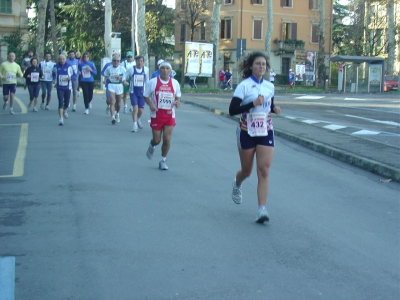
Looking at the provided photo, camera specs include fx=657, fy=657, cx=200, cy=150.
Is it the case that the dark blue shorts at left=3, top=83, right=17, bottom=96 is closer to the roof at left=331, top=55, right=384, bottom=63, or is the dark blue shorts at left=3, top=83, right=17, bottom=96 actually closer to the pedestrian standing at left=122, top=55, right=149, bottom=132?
the pedestrian standing at left=122, top=55, right=149, bottom=132

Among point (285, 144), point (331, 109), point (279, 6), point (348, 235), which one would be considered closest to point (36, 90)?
point (285, 144)

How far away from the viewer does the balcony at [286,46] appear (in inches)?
2859

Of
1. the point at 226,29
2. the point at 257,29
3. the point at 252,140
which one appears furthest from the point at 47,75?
Result: the point at 257,29

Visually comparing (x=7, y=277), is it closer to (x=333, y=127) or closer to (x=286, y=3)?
(x=333, y=127)

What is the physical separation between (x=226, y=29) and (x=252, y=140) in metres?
66.2

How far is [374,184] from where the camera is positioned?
10.1 metres

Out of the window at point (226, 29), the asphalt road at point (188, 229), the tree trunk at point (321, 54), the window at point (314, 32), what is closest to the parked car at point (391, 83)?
the tree trunk at point (321, 54)

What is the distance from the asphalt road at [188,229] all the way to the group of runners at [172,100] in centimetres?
51

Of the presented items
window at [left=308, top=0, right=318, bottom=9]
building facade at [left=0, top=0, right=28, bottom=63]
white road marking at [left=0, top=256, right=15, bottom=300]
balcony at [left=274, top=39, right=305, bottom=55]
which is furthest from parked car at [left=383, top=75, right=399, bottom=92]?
white road marking at [left=0, top=256, right=15, bottom=300]

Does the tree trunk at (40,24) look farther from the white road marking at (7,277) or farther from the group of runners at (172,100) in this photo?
the white road marking at (7,277)

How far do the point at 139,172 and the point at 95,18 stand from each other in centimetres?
5407

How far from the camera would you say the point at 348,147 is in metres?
13.5

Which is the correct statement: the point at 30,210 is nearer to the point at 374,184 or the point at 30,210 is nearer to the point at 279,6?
the point at 374,184

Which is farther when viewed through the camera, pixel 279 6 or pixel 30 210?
pixel 279 6
